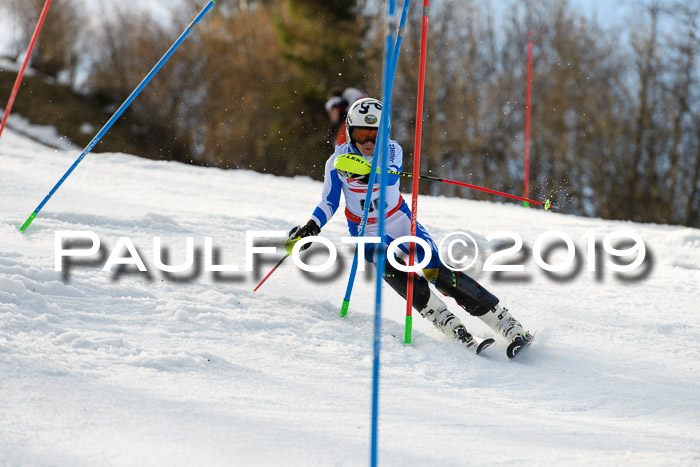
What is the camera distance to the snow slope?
211 centimetres

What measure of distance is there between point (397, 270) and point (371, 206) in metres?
0.38

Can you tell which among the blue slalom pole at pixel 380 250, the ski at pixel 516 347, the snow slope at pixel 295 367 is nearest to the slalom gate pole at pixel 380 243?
the blue slalom pole at pixel 380 250

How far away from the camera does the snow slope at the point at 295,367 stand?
2.11m

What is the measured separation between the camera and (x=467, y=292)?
12.1 ft

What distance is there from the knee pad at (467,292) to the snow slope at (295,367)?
10.1 inches

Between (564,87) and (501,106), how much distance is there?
2.23 m

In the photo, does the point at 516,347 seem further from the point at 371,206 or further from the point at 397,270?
the point at 371,206

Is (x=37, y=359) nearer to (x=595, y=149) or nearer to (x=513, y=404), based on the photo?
(x=513, y=404)

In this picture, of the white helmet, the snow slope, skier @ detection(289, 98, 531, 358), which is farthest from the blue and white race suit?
the snow slope

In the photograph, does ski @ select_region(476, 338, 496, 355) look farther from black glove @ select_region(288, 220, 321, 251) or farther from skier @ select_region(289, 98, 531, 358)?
black glove @ select_region(288, 220, 321, 251)

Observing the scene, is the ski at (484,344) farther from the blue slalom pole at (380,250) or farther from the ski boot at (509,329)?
the blue slalom pole at (380,250)

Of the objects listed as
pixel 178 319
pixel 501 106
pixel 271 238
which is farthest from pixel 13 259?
pixel 501 106

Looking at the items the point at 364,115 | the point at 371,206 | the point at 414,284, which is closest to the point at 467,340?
the point at 414,284

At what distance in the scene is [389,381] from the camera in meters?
2.91
